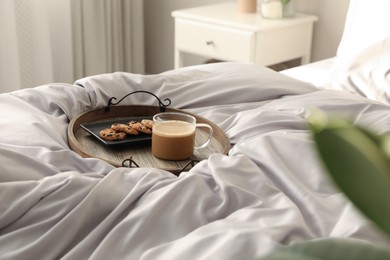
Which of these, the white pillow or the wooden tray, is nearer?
the wooden tray

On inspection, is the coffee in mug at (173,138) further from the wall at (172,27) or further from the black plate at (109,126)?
the wall at (172,27)

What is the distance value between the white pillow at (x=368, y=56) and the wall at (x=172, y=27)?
2.63 ft

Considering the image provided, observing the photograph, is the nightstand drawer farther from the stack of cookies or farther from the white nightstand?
the stack of cookies

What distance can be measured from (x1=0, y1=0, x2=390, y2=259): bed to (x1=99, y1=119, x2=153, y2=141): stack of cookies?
4.0 inches

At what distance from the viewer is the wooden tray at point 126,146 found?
57.5 inches

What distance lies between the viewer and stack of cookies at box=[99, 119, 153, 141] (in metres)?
1.55

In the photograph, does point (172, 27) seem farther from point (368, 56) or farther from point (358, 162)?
point (358, 162)

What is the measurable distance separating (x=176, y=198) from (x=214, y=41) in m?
1.78

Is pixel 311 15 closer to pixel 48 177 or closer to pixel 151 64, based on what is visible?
pixel 151 64

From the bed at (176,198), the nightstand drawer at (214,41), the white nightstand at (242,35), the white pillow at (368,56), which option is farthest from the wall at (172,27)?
the bed at (176,198)

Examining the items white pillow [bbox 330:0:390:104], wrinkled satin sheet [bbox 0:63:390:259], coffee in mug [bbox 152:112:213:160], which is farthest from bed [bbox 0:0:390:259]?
white pillow [bbox 330:0:390:104]

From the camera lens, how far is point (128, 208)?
44.2 inches

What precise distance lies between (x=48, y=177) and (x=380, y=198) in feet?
3.31

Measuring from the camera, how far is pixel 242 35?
8.88 feet
